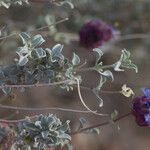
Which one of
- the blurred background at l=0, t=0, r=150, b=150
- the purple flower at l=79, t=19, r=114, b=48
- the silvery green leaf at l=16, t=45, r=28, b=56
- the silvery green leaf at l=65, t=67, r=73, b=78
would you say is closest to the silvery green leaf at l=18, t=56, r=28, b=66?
the silvery green leaf at l=16, t=45, r=28, b=56

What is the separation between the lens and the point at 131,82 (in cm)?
326

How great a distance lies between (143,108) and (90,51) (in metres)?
1.11

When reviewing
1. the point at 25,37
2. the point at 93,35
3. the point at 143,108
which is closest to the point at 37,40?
the point at 25,37

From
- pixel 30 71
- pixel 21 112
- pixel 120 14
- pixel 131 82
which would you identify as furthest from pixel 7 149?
pixel 131 82

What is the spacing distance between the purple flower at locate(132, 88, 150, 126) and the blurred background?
773 mm

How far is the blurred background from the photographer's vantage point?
2.55m

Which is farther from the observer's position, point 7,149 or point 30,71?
point 7,149

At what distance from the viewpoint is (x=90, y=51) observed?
2619mm

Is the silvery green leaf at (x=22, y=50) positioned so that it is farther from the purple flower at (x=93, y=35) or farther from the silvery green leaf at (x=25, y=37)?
the purple flower at (x=93, y=35)

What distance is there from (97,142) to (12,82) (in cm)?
198

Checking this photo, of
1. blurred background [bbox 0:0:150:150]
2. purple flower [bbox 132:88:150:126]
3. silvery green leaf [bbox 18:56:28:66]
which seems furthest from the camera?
blurred background [bbox 0:0:150:150]

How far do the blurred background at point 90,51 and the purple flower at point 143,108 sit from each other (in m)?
0.77

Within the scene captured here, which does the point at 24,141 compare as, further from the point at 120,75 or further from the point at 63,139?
the point at 120,75

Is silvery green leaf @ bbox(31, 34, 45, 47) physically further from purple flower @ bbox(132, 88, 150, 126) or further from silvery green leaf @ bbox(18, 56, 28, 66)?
purple flower @ bbox(132, 88, 150, 126)
